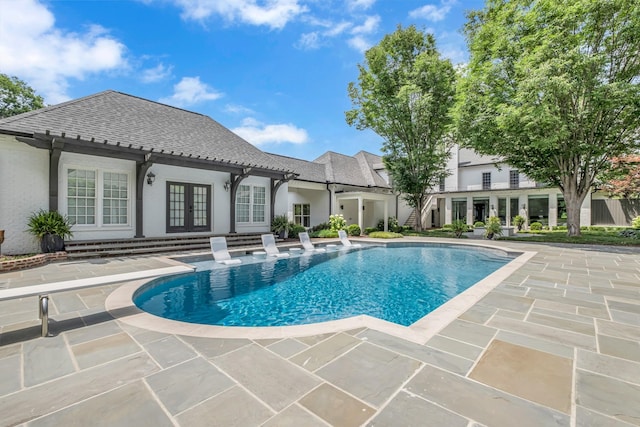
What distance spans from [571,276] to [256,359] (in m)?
7.30

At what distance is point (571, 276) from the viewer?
642 centimetres

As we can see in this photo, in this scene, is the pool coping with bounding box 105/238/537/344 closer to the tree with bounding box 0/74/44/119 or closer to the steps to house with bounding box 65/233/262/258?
the steps to house with bounding box 65/233/262/258

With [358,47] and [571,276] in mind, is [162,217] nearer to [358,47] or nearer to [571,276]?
[571,276]

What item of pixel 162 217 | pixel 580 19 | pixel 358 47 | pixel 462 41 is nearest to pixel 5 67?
pixel 162 217

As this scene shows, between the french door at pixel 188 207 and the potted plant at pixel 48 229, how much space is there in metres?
3.36

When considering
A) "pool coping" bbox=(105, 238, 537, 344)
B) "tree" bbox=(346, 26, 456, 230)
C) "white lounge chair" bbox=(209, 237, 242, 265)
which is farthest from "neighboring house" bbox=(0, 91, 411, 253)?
"tree" bbox=(346, 26, 456, 230)

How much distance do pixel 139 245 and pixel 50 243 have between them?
225cm

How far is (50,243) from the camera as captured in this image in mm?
8266

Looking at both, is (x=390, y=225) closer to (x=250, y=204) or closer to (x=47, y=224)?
(x=250, y=204)

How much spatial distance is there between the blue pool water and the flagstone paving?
5.16 feet

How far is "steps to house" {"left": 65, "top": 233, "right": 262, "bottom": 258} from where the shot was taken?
343 inches

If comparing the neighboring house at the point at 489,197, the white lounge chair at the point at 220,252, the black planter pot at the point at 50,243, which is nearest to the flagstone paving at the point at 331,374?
the white lounge chair at the point at 220,252

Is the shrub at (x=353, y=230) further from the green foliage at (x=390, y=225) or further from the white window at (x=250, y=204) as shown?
the white window at (x=250, y=204)

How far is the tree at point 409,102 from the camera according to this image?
707 inches
